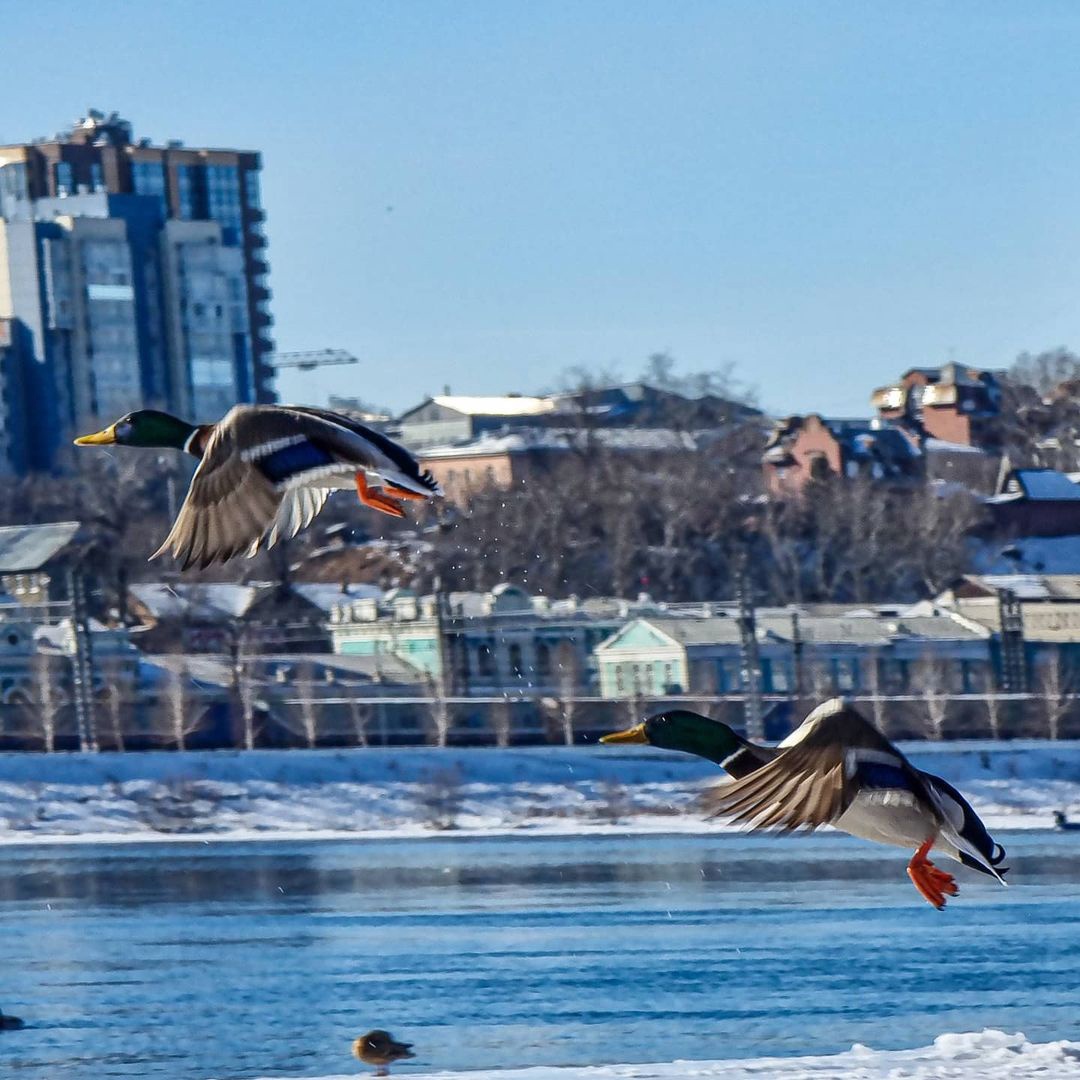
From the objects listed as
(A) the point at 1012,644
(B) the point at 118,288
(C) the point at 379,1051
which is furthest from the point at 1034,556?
(C) the point at 379,1051

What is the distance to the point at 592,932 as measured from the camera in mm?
28094

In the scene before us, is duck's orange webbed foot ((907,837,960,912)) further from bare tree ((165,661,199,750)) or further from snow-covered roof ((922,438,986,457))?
snow-covered roof ((922,438,986,457))

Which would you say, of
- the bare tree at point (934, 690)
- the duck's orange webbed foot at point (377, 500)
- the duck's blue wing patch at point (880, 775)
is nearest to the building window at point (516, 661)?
the bare tree at point (934, 690)

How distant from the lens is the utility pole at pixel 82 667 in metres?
52.7

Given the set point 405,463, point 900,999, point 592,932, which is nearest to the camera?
point 405,463

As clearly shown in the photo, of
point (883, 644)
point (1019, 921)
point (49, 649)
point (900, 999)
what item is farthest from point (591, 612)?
point (900, 999)

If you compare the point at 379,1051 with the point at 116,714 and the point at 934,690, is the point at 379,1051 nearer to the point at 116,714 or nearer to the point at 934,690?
the point at 116,714

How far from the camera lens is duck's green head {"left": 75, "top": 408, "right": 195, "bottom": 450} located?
26.8ft

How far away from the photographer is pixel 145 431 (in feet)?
27.3

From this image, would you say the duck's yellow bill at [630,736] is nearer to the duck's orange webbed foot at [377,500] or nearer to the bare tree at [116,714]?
the duck's orange webbed foot at [377,500]

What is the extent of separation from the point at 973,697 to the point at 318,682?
1422 centimetres

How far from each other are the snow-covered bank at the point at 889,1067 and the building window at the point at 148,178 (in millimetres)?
86415

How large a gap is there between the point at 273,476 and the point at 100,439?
1265mm

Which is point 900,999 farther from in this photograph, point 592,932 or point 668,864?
point 668,864
